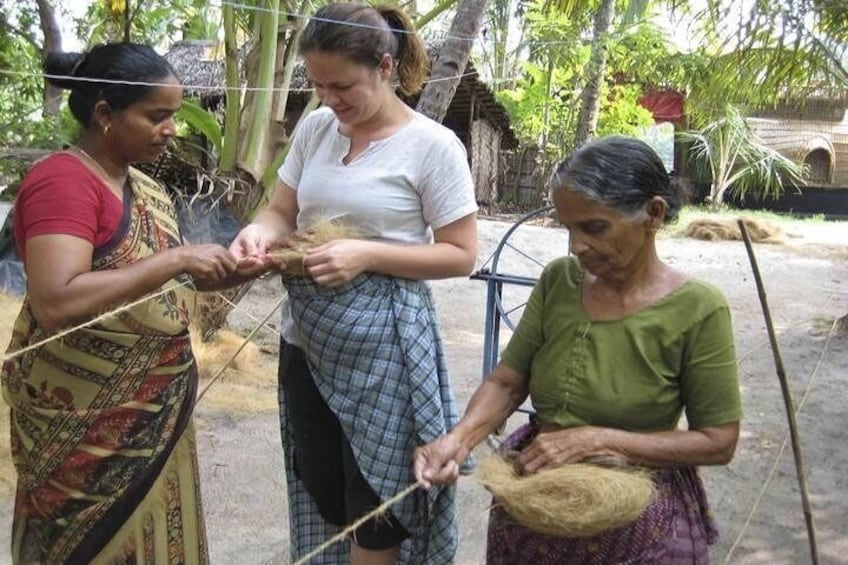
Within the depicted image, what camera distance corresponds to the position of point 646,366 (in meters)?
1.39

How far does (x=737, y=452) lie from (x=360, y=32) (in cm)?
316

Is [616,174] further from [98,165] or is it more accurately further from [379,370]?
[98,165]

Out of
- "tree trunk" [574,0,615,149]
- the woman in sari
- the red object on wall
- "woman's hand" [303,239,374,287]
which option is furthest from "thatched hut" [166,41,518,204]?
"woman's hand" [303,239,374,287]

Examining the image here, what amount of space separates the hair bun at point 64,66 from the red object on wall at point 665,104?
17.8 meters

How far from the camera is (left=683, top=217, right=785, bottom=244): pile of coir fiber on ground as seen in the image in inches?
474

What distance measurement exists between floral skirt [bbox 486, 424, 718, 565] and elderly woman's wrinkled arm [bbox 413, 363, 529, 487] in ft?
0.47

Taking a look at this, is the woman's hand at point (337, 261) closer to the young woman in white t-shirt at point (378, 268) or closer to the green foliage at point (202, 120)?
the young woman in white t-shirt at point (378, 268)

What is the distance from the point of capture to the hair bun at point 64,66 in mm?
1761

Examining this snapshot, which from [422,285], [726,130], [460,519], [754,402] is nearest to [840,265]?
[726,130]

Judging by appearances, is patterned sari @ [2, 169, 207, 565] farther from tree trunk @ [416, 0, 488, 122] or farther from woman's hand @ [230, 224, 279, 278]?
tree trunk @ [416, 0, 488, 122]

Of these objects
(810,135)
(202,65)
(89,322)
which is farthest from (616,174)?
(810,135)

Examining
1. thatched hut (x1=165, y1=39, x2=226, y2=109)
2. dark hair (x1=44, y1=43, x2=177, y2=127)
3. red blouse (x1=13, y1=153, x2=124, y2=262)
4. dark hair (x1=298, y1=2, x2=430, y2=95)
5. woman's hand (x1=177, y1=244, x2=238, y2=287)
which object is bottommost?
woman's hand (x1=177, y1=244, x2=238, y2=287)

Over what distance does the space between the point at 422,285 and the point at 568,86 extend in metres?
15.1

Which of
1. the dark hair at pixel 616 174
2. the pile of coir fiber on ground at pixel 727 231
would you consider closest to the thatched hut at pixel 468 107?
the pile of coir fiber on ground at pixel 727 231
